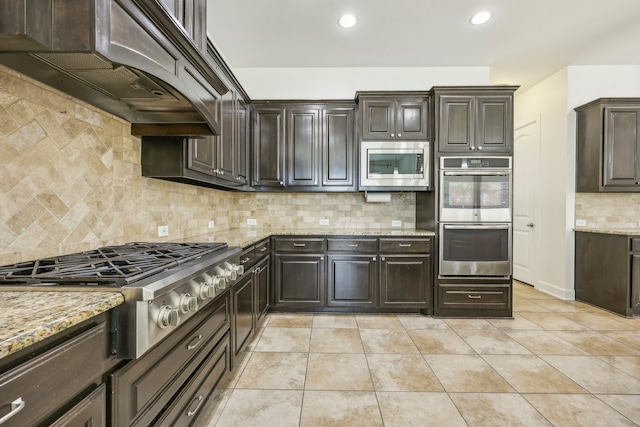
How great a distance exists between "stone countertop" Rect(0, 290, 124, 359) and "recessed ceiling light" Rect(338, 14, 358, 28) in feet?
9.67

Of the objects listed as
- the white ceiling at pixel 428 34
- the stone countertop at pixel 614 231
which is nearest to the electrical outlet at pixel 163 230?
the white ceiling at pixel 428 34

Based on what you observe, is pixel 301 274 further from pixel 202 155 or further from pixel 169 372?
pixel 169 372

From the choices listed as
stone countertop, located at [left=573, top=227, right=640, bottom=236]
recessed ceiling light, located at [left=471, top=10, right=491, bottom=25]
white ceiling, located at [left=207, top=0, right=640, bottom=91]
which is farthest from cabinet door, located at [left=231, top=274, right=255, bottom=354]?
stone countertop, located at [left=573, top=227, right=640, bottom=236]

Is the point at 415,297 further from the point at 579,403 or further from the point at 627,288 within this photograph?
the point at 627,288

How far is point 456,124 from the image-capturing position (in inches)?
127

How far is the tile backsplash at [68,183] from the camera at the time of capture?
4.00 ft

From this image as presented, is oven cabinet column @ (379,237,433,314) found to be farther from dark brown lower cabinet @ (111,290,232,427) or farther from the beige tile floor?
dark brown lower cabinet @ (111,290,232,427)

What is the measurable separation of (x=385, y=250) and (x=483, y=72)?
2.65m

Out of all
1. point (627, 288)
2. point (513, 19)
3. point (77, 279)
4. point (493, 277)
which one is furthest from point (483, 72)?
point (77, 279)

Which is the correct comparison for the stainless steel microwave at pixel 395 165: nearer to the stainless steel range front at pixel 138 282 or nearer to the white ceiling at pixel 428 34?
the white ceiling at pixel 428 34

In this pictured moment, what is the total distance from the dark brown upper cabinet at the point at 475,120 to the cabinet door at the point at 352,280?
152cm

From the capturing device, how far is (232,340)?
75.7 inches

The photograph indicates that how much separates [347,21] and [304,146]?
52.4 inches

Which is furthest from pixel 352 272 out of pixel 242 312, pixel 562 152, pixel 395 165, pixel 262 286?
pixel 562 152
